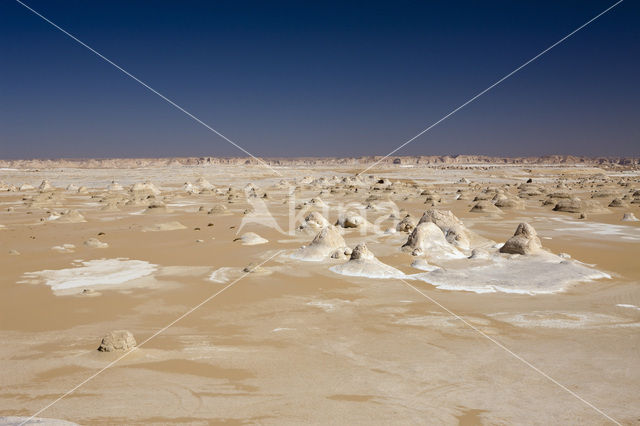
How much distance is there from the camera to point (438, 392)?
426 cm

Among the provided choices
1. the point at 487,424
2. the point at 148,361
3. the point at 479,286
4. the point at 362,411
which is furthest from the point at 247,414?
the point at 479,286

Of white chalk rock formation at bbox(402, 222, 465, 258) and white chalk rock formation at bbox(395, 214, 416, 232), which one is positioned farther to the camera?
white chalk rock formation at bbox(395, 214, 416, 232)

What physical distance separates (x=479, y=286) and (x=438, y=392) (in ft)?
13.4

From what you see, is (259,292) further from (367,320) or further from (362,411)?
(362,411)

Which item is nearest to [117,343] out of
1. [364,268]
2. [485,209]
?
[364,268]

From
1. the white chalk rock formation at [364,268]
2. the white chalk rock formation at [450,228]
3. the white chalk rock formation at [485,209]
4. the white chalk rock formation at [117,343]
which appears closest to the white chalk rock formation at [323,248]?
the white chalk rock formation at [364,268]

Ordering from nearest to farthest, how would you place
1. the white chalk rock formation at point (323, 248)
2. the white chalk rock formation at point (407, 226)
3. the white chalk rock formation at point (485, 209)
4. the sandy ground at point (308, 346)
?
the sandy ground at point (308, 346), the white chalk rock formation at point (323, 248), the white chalk rock formation at point (407, 226), the white chalk rock formation at point (485, 209)

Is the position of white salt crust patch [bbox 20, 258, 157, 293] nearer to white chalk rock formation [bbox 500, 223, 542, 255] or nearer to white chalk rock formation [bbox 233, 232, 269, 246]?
white chalk rock formation [bbox 233, 232, 269, 246]

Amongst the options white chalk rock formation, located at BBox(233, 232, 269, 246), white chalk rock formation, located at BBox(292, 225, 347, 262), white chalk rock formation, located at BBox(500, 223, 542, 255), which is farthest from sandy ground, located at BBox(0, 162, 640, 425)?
white chalk rock formation, located at BBox(233, 232, 269, 246)

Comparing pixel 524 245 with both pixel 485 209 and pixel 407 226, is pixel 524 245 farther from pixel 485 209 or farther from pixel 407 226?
pixel 485 209

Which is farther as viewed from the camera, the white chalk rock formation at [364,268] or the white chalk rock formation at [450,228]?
the white chalk rock formation at [450,228]

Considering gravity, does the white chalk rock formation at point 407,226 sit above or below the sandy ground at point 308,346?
above

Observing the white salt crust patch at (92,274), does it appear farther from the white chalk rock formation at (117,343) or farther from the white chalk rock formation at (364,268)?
the white chalk rock formation at (364,268)

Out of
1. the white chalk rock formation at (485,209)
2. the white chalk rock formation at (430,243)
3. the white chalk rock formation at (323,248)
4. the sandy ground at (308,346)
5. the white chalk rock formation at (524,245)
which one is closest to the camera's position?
the sandy ground at (308,346)
